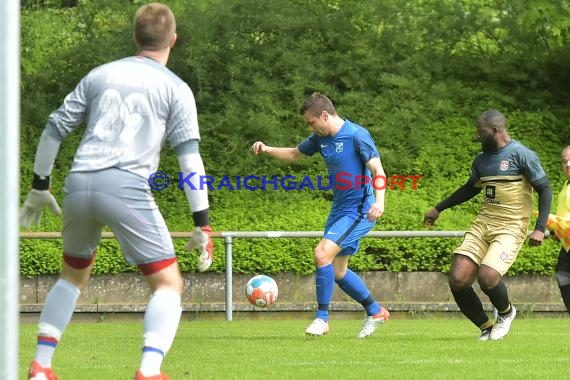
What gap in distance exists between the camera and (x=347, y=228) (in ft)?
34.3

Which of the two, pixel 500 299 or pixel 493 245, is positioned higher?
pixel 493 245

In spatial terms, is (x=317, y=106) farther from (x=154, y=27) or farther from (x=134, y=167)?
(x=134, y=167)

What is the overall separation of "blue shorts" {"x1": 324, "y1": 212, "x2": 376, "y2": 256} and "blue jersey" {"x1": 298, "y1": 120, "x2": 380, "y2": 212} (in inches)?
3.0

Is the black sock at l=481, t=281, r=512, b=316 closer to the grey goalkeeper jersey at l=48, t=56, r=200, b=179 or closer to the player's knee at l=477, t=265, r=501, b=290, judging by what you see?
the player's knee at l=477, t=265, r=501, b=290

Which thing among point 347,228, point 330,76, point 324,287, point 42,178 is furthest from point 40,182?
point 330,76

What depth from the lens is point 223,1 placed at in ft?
59.4

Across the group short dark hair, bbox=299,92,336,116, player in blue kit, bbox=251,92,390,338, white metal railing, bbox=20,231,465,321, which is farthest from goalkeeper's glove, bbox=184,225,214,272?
white metal railing, bbox=20,231,465,321

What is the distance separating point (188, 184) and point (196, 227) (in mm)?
233

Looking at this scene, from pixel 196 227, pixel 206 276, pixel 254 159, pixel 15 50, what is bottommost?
pixel 206 276

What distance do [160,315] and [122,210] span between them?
1.87ft

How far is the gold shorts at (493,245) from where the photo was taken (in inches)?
402

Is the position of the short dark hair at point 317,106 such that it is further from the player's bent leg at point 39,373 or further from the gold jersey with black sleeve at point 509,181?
the player's bent leg at point 39,373

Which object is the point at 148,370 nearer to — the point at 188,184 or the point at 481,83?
the point at 188,184

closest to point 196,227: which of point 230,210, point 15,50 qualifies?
point 15,50
